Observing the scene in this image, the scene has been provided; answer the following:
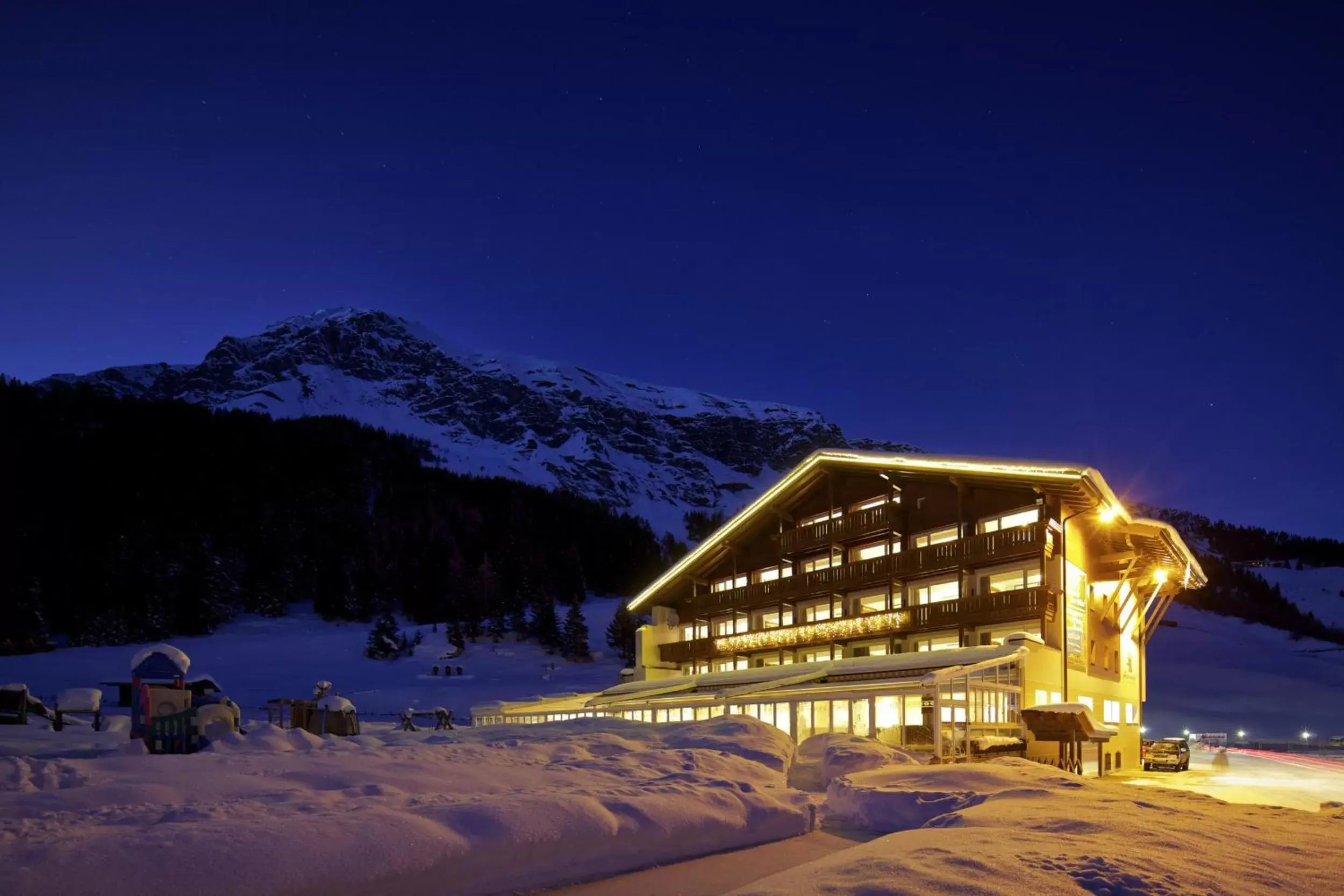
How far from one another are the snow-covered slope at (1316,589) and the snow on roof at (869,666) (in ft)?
396

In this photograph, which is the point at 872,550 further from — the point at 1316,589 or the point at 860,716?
the point at 1316,589

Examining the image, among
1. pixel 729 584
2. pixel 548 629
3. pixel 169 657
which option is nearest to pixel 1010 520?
pixel 729 584

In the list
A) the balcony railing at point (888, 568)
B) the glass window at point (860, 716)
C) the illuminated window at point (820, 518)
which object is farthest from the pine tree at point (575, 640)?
the glass window at point (860, 716)

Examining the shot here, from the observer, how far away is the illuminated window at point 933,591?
31.7 m

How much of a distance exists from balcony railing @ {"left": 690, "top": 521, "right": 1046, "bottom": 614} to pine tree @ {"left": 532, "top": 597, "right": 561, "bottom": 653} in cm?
3009

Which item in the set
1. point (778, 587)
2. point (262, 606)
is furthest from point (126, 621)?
point (778, 587)

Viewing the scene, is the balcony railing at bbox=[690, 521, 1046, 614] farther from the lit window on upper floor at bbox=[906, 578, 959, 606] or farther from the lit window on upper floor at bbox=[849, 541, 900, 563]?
the lit window on upper floor at bbox=[906, 578, 959, 606]

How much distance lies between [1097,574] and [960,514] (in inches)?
203

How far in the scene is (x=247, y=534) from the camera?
308ft

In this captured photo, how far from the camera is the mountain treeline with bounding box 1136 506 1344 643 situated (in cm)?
10662

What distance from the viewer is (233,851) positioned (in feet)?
20.9

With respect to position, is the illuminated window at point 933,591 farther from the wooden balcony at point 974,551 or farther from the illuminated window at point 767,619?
the illuminated window at point 767,619

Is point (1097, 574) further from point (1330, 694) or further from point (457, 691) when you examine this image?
point (1330, 694)

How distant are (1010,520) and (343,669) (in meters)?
50.1
